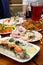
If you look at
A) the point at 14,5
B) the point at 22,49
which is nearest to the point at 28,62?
the point at 22,49

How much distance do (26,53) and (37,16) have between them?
2.23ft

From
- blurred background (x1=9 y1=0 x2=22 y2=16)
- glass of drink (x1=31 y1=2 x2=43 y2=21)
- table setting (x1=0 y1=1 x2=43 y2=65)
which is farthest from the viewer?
blurred background (x1=9 y1=0 x2=22 y2=16)

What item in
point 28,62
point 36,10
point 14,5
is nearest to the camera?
point 28,62

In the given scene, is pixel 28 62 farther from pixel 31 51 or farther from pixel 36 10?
pixel 36 10

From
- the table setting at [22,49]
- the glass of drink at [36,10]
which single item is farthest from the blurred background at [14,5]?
the table setting at [22,49]

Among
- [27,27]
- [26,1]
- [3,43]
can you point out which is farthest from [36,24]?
[26,1]

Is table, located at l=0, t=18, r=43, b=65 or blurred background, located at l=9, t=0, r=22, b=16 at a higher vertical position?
table, located at l=0, t=18, r=43, b=65

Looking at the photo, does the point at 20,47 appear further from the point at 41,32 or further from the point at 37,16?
the point at 37,16

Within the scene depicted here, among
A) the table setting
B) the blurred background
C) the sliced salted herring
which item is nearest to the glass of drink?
the table setting

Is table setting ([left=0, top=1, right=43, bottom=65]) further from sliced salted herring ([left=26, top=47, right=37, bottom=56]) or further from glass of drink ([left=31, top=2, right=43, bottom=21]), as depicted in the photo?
glass of drink ([left=31, top=2, right=43, bottom=21])

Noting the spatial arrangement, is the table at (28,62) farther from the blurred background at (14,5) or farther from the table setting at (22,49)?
the blurred background at (14,5)

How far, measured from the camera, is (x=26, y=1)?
1972 mm

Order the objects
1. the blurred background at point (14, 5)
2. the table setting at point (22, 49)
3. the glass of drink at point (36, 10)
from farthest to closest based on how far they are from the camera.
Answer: the blurred background at point (14, 5) → the glass of drink at point (36, 10) → the table setting at point (22, 49)

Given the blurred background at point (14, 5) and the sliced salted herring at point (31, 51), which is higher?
the sliced salted herring at point (31, 51)
